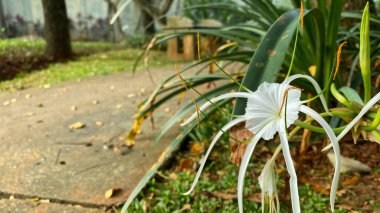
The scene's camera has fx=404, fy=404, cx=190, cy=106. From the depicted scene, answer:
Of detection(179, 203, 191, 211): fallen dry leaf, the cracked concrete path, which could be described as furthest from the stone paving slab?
detection(179, 203, 191, 211): fallen dry leaf

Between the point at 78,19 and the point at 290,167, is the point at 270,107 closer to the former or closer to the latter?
the point at 290,167

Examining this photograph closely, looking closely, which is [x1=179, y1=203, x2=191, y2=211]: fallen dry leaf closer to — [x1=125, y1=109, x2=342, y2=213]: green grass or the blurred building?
[x1=125, y1=109, x2=342, y2=213]: green grass

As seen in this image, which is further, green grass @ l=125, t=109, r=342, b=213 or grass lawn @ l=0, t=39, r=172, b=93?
grass lawn @ l=0, t=39, r=172, b=93

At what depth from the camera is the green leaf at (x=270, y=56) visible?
87cm

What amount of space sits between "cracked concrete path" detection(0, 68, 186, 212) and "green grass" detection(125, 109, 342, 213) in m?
0.10

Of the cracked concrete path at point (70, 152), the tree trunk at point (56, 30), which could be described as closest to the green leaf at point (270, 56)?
the cracked concrete path at point (70, 152)

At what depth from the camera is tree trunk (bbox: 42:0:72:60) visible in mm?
5469

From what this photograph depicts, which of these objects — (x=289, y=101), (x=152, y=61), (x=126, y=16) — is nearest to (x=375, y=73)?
(x=289, y=101)

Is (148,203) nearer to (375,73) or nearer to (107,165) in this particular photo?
(107,165)

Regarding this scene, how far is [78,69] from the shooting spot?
4805mm

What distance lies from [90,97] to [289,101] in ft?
8.96

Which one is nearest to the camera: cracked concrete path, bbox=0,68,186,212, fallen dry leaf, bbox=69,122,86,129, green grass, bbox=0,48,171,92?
cracked concrete path, bbox=0,68,186,212

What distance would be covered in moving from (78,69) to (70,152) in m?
2.97

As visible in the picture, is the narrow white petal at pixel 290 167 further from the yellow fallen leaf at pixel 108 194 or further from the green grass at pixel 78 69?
the green grass at pixel 78 69
